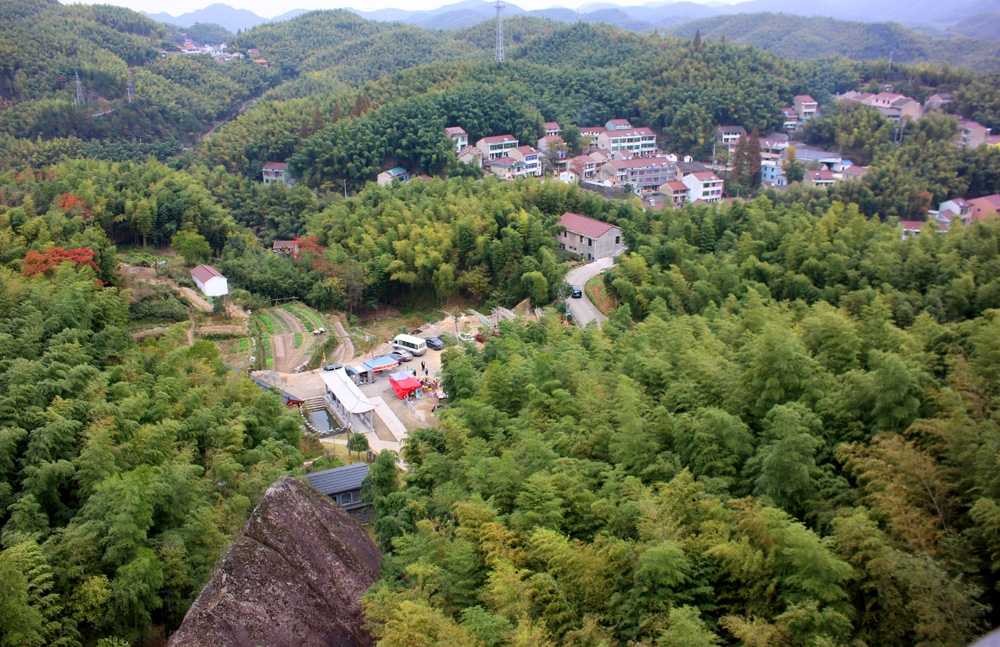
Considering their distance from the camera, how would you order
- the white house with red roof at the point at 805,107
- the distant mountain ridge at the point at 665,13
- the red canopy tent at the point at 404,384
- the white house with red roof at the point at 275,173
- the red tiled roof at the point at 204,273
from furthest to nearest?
1. the distant mountain ridge at the point at 665,13
2. the white house with red roof at the point at 805,107
3. the white house with red roof at the point at 275,173
4. the red tiled roof at the point at 204,273
5. the red canopy tent at the point at 404,384

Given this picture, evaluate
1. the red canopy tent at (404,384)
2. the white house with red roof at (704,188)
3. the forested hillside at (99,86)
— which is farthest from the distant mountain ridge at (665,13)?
the red canopy tent at (404,384)

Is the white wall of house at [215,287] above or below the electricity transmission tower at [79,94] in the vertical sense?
below

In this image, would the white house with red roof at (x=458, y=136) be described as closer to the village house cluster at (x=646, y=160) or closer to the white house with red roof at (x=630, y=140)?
the village house cluster at (x=646, y=160)

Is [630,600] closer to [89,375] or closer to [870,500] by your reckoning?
[870,500]

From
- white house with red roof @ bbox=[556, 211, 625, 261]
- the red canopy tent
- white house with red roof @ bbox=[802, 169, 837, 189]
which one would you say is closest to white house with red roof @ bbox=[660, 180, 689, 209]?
white house with red roof @ bbox=[802, 169, 837, 189]

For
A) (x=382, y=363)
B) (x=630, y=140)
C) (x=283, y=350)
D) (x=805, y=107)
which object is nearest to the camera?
(x=382, y=363)

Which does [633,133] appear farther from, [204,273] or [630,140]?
[204,273]

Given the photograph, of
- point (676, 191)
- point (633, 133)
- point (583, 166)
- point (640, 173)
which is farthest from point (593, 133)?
point (676, 191)

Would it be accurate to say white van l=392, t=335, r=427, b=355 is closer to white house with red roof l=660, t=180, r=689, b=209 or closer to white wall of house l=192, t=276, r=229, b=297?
white wall of house l=192, t=276, r=229, b=297
